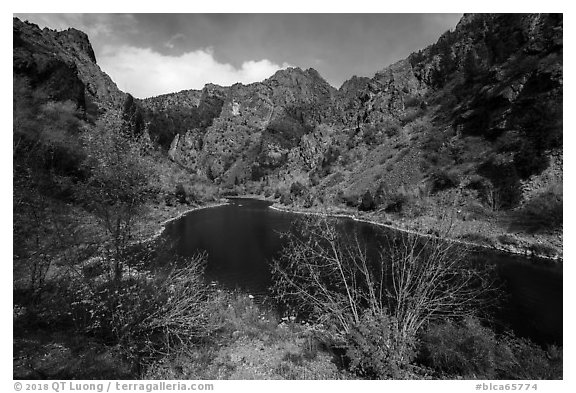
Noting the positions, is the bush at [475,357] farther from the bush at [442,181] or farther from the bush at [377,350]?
the bush at [442,181]

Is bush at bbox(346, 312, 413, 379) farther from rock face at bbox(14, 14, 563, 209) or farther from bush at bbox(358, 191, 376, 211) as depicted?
bush at bbox(358, 191, 376, 211)

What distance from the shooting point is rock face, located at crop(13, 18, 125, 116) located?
32.9 m

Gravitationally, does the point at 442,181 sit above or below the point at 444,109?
below

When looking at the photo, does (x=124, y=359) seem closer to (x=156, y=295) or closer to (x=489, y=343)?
(x=156, y=295)

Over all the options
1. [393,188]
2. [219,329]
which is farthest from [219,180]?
[219,329]

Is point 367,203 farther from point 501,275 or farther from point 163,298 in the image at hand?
point 163,298

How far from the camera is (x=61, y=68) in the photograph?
47.5 metres

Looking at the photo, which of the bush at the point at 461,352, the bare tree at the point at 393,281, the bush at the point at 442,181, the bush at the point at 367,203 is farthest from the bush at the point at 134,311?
the bush at the point at 367,203

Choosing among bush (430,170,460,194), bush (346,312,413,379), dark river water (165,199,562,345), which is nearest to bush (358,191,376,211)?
bush (430,170,460,194)

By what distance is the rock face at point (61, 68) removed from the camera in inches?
1297

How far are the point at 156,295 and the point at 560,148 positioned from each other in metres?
47.6

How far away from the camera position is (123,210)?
27.6ft

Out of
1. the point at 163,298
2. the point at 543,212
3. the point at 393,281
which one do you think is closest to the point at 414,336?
the point at 393,281

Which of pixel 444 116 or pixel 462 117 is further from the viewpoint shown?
pixel 444 116
